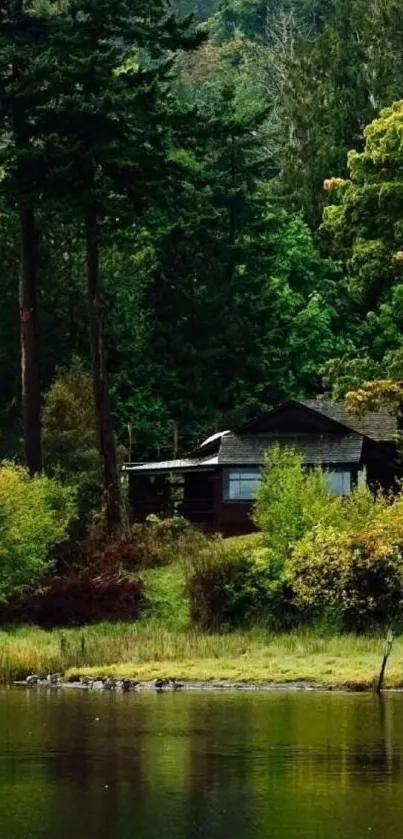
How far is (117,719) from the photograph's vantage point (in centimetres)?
3120

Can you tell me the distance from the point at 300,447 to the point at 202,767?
4010 centimetres

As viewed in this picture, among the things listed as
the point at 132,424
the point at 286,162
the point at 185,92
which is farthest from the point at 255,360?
the point at 185,92

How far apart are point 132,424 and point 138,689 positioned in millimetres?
37852

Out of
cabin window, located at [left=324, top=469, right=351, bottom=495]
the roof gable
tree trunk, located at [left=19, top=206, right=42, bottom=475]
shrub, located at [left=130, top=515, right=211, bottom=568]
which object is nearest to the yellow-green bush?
shrub, located at [left=130, top=515, right=211, bottom=568]

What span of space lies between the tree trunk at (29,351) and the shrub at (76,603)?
8.01 m

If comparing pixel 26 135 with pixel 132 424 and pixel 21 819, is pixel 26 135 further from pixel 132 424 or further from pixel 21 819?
pixel 21 819

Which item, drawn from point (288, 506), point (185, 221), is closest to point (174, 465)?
point (185, 221)

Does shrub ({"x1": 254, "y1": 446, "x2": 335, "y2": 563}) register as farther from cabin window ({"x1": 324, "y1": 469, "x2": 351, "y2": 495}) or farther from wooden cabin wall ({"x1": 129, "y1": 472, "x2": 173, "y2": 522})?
wooden cabin wall ({"x1": 129, "y1": 472, "x2": 173, "y2": 522})

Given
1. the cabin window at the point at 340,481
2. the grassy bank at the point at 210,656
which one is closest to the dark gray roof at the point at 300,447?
the cabin window at the point at 340,481

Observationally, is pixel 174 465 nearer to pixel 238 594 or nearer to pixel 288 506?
pixel 288 506

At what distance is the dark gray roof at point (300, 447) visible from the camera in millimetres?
64750

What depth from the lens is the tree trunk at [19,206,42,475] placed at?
57.2 m

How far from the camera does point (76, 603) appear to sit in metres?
48.8

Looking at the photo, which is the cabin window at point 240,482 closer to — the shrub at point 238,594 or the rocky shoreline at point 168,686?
the shrub at point 238,594
